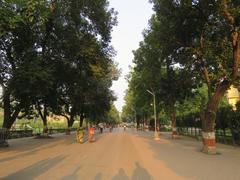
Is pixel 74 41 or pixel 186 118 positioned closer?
pixel 74 41

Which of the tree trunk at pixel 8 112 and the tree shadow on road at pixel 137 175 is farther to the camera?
the tree trunk at pixel 8 112

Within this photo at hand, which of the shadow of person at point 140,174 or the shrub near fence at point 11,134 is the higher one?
the shrub near fence at point 11,134

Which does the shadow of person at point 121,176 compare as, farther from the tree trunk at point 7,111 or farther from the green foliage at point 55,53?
the tree trunk at point 7,111

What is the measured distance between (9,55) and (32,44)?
6.96 ft

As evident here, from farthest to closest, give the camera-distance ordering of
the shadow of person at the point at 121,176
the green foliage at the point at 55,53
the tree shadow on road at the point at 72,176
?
the green foliage at the point at 55,53
the shadow of person at the point at 121,176
the tree shadow on road at the point at 72,176

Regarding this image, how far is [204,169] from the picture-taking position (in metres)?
16.0

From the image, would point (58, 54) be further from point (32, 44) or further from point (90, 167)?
point (90, 167)

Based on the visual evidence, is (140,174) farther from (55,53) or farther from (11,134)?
(11,134)

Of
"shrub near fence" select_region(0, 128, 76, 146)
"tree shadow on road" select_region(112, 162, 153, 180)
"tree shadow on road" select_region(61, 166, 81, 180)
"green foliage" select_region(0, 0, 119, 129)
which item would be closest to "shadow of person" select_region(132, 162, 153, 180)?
"tree shadow on road" select_region(112, 162, 153, 180)

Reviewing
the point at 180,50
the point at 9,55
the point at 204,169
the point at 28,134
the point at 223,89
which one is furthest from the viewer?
the point at 28,134

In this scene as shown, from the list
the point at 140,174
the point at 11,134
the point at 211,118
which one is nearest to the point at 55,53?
the point at 11,134

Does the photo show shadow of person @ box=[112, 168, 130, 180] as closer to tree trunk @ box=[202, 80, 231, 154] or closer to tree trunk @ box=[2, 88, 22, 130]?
tree trunk @ box=[202, 80, 231, 154]

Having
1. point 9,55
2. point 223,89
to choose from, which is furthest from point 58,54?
point 223,89

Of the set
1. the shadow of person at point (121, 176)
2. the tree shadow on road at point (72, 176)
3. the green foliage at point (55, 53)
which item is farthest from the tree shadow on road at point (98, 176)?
the green foliage at point (55, 53)
